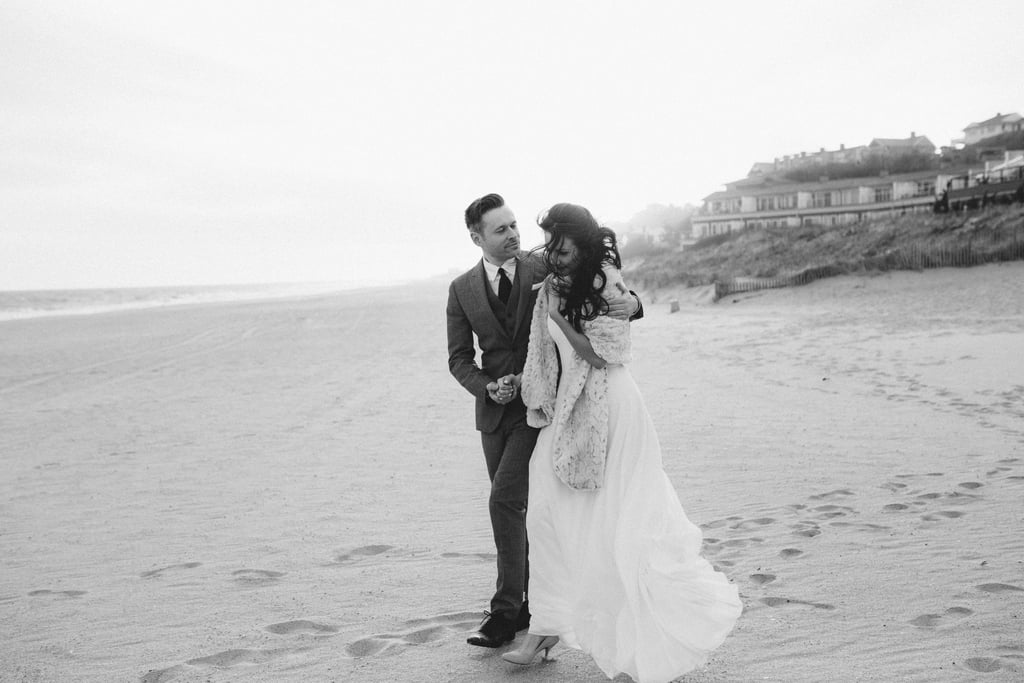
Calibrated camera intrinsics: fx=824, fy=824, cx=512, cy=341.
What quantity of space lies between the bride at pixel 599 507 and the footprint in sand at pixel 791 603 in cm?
101

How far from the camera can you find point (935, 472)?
6.55m

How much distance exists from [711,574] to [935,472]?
158 inches

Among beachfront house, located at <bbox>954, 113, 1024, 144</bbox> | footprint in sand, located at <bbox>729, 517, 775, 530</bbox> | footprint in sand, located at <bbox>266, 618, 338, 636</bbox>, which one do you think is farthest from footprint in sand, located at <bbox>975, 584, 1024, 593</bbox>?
beachfront house, located at <bbox>954, 113, 1024, 144</bbox>

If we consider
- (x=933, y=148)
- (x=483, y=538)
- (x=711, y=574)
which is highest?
(x=933, y=148)

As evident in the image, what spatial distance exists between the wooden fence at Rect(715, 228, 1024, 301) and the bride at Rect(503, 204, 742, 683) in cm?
2191

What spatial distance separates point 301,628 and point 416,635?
632 mm

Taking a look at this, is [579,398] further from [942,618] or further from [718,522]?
[718,522]

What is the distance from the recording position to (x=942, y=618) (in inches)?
156

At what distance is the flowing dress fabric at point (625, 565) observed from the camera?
3285 millimetres

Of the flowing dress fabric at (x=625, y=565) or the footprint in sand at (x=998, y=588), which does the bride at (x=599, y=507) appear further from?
the footprint in sand at (x=998, y=588)

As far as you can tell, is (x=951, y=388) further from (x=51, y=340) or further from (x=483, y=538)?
(x=51, y=340)

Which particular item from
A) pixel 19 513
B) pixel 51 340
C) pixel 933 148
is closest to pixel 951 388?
pixel 19 513

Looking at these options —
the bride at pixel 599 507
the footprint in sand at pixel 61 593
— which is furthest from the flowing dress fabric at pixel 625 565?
the footprint in sand at pixel 61 593

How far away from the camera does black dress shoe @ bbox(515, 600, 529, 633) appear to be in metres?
A: 4.07
